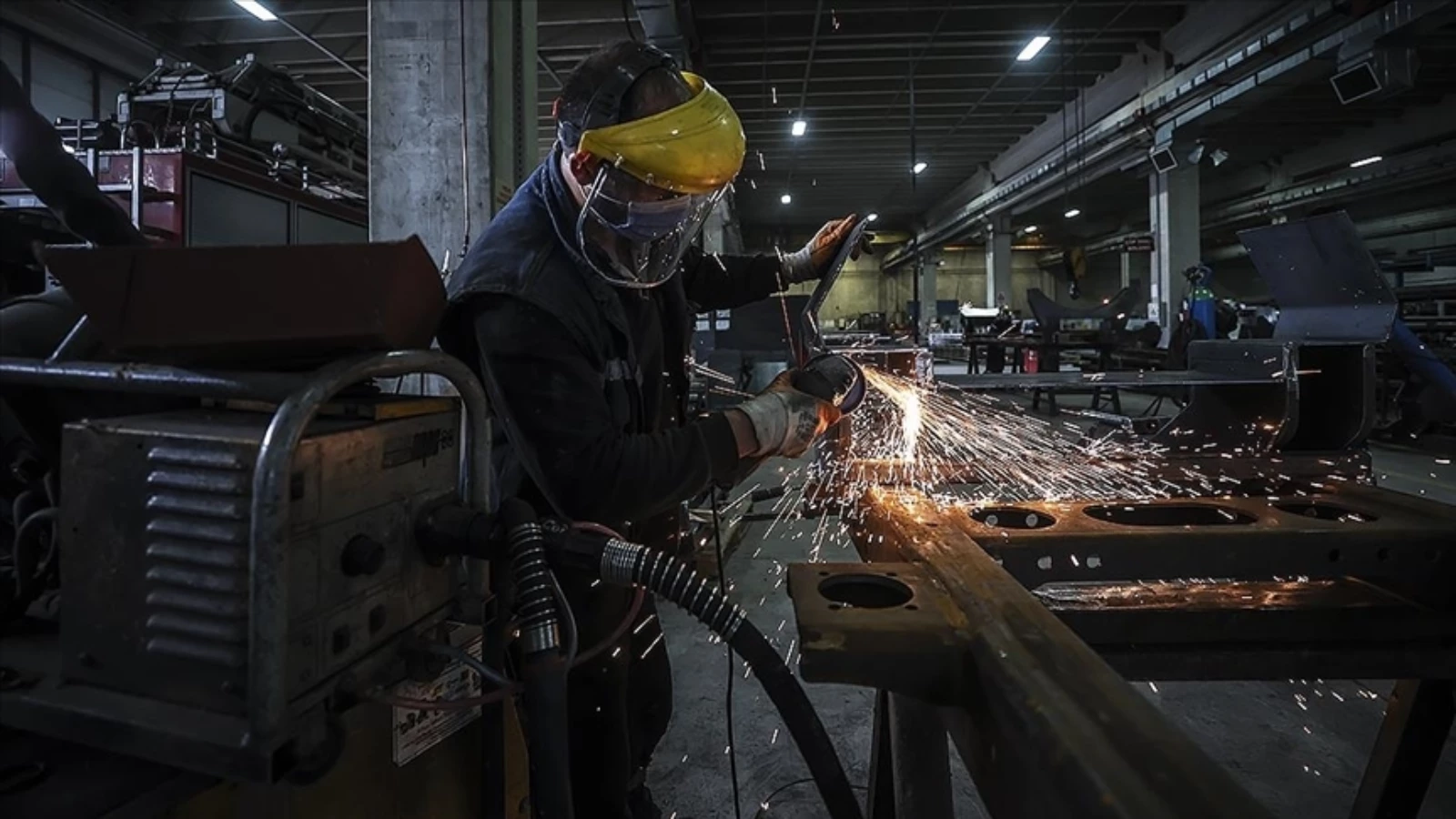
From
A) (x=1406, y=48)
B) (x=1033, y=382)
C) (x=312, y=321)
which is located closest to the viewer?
(x=312, y=321)

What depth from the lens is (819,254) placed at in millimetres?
2275

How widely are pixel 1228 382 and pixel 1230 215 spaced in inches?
672

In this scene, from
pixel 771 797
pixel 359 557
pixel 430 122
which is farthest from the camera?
pixel 430 122

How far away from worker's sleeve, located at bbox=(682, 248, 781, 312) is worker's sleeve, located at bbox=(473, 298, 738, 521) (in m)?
1.04

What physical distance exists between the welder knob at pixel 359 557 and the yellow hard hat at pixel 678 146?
84cm

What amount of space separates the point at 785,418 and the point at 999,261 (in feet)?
55.4

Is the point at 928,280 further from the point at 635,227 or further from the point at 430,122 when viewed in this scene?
the point at 635,227

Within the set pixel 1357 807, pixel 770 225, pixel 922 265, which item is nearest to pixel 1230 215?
pixel 922 265

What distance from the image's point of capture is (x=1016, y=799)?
2.39ft

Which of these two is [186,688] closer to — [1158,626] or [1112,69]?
[1158,626]

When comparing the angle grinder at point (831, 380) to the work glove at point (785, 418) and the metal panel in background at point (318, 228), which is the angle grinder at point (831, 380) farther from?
the metal panel in background at point (318, 228)

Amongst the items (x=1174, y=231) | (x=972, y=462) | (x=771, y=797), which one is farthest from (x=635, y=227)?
(x=1174, y=231)

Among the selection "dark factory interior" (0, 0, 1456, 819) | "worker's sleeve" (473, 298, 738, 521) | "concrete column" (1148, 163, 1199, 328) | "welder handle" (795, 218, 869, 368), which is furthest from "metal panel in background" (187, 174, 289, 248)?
"concrete column" (1148, 163, 1199, 328)

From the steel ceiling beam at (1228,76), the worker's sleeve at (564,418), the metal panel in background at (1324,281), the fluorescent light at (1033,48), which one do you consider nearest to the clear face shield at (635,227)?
the worker's sleeve at (564,418)
